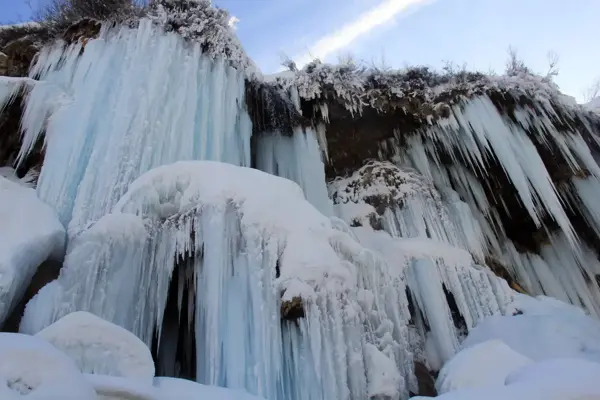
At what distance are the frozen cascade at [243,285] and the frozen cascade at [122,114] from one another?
101 cm

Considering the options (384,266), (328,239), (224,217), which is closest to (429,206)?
(384,266)

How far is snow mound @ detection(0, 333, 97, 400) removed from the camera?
183cm

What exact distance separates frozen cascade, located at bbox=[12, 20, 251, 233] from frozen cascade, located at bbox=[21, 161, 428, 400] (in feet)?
3.33

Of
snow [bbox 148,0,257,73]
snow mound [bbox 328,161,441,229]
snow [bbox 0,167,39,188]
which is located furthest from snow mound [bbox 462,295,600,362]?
snow [bbox 0,167,39,188]

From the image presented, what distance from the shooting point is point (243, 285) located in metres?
4.37

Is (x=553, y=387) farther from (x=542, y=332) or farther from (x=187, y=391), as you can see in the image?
(x=542, y=332)

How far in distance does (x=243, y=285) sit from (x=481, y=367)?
2.25 metres

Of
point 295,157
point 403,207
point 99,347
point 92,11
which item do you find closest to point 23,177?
point 92,11

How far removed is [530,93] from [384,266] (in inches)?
215

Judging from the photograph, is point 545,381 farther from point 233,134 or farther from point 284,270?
point 233,134

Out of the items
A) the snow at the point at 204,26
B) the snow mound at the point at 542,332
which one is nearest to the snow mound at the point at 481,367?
the snow mound at the point at 542,332

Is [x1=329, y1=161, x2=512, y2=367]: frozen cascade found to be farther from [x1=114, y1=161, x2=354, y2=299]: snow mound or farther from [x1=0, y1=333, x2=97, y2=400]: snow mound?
[x1=0, y1=333, x2=97, y2=400]: snow mound

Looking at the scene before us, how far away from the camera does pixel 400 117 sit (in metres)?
8.87

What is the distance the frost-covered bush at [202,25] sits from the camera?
7837 millimetres
